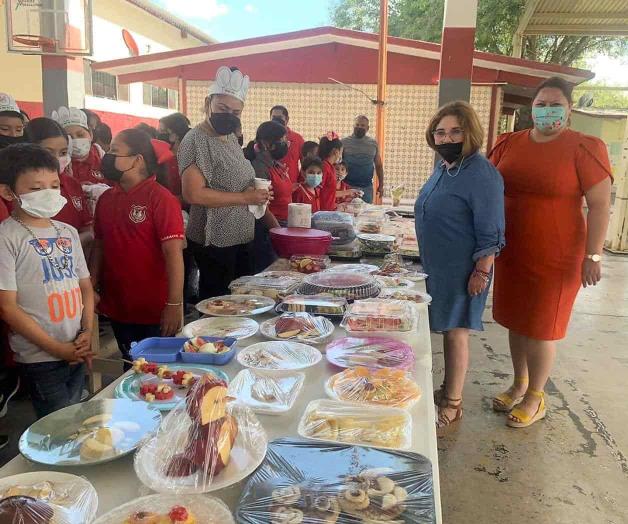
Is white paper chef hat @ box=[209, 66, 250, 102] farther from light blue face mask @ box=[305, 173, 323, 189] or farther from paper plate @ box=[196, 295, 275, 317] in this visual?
light blue face mask @ box=[305, 173, 323, 189]

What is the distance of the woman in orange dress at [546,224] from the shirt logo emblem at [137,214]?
1.77m

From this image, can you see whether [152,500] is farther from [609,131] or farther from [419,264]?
[609,131]

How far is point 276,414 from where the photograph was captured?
4.30ft

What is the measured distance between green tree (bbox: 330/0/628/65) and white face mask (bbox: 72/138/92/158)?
1143 centimetres

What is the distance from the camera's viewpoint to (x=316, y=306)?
6.65ft

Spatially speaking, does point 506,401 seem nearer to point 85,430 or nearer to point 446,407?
point 446,407

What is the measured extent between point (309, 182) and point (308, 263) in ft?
4.93

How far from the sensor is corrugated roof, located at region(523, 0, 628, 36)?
7.09m

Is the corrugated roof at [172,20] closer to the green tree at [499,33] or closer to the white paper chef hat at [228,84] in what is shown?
the green tree at [499,33]

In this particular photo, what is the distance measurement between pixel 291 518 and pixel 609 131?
18.9 m

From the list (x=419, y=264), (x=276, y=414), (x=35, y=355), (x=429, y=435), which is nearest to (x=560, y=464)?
(x=419, y=264)

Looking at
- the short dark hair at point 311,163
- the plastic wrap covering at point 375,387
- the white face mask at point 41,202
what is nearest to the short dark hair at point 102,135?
the short dark hair at point 311,163

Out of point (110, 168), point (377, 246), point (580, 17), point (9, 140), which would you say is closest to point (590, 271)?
point (377, 246)

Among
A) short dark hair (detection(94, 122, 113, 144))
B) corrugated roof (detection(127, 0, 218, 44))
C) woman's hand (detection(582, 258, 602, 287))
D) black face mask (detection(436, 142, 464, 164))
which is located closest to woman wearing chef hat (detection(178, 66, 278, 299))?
black face mask (detection(436, 142, 464, 164))
